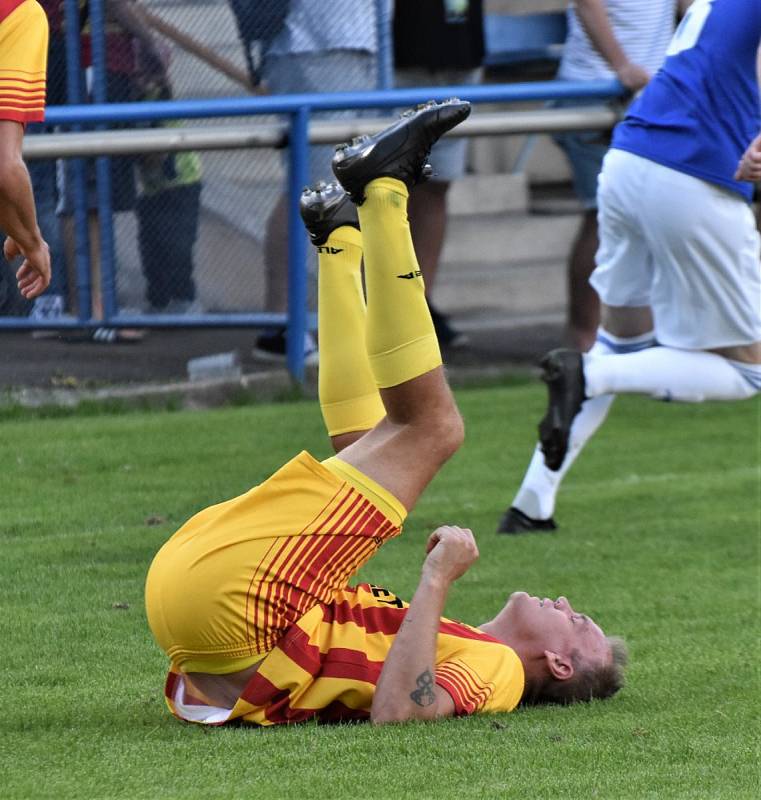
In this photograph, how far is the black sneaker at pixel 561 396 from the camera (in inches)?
226

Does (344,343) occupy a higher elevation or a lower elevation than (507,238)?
higher

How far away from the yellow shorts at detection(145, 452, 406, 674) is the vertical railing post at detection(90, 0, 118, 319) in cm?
436

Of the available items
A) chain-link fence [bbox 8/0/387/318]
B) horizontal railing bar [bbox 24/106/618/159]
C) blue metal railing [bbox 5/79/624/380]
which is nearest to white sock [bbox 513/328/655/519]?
horizontal railing bar [bbox 24/106/618/159]

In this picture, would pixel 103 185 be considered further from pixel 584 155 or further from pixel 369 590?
pixel 369 590

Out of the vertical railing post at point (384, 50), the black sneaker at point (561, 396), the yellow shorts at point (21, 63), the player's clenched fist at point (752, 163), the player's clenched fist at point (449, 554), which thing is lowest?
the black sneaker at point (561, 396)

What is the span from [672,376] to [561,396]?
366 millimetres

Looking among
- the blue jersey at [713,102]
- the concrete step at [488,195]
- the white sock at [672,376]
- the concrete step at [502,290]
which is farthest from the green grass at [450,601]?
the concrete step at [488,195]

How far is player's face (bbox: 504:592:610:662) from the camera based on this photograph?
408 cm

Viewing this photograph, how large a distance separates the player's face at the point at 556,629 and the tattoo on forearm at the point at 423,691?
1.38ft

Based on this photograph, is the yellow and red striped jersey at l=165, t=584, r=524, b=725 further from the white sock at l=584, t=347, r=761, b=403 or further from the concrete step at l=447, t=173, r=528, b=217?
the concrete step at l=447, t=173, r=528, b=217

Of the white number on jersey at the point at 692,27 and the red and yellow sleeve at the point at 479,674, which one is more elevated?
the white number on jersey at the point at 692,27

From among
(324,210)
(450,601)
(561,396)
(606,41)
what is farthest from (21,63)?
(606,41)

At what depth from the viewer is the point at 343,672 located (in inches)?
151

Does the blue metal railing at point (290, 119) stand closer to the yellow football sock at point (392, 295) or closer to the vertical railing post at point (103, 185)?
the vertical railing post at point (103, 185)
